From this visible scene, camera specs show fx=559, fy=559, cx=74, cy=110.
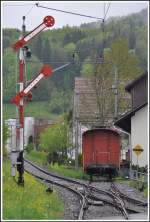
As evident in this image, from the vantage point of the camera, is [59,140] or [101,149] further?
[59,140]

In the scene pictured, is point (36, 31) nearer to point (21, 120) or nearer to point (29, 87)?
point (29, 87)

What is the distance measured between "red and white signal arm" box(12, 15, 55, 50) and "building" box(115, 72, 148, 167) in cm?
1592

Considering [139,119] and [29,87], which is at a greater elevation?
[29,87]

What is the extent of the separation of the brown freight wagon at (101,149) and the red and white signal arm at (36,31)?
1109 centimetres

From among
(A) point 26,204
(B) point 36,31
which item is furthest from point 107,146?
(A) point 26,204

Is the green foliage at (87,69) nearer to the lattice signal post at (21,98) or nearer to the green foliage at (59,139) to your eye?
the green foliage at (59,139)

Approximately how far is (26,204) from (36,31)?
5.01 meters

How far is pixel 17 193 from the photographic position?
618 inches

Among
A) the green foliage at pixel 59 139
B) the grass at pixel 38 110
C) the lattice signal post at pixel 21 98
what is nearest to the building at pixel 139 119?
the grass at pixel 38 110

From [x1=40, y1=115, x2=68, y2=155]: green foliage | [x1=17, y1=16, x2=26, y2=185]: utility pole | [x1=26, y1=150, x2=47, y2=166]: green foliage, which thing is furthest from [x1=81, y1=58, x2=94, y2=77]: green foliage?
[x1=26, y1=150, x2=47, y2=166]: green foliage

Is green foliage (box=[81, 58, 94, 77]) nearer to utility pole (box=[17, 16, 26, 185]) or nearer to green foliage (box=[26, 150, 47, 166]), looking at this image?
utility pole (box=[17, 16, 26, 185])

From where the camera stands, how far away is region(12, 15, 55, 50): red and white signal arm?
51.6 ft

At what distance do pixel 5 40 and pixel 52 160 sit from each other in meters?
36.2

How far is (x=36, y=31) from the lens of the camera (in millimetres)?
16062
